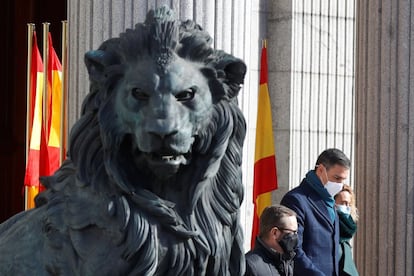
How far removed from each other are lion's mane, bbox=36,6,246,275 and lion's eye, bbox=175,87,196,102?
4.4 inches

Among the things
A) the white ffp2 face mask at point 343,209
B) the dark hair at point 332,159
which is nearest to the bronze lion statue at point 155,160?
the dark hair at point 332,159

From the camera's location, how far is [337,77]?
15727 mm

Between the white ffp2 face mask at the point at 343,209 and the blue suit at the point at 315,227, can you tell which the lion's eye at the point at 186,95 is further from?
the white ffp2 face mask at the point at 343,209

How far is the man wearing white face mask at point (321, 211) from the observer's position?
11.3 metres

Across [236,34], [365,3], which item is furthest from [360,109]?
[236,34]

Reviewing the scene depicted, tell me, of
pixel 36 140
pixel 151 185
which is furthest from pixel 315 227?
pixel 151 185

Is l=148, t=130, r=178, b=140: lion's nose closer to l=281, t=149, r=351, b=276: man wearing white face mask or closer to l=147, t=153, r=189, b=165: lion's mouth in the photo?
l=147, t=153, r=189, b=165: lion's mouth

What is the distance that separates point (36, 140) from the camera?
15.1m

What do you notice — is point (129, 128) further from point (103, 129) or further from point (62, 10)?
point (62, 10)

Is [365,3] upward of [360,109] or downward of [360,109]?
upward

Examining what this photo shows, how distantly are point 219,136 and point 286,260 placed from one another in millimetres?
4119

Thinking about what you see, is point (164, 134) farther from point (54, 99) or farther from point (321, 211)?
point (54, 99)

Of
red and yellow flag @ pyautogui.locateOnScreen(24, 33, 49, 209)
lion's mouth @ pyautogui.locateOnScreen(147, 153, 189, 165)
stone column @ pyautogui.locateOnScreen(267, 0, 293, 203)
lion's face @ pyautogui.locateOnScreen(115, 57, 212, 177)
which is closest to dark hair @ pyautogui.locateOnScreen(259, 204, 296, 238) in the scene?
Answer: red and yellow flag @ pyautogui.locateOnScreen(24, 33, 49, 209)

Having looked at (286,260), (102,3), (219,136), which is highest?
(102,3)
